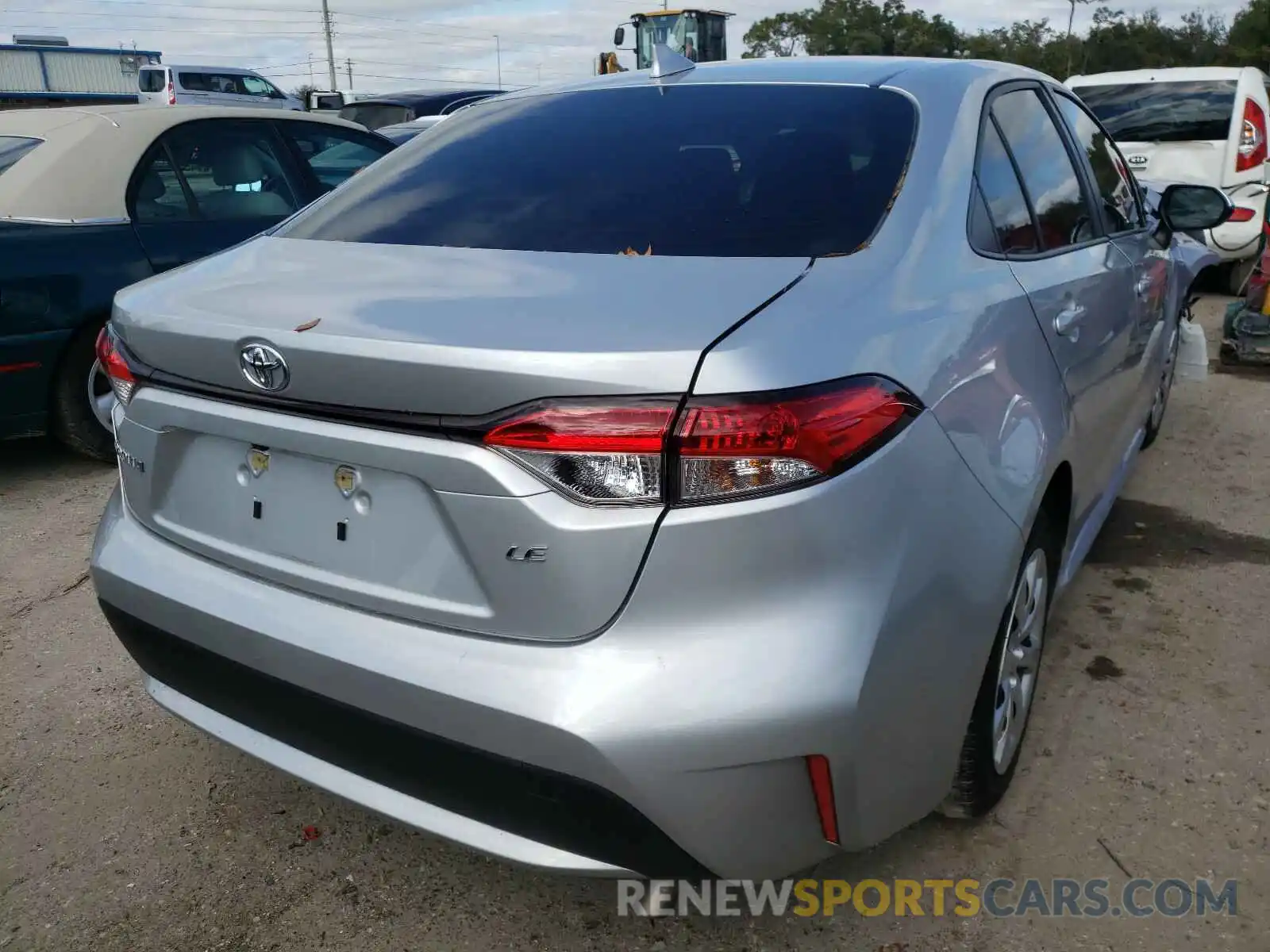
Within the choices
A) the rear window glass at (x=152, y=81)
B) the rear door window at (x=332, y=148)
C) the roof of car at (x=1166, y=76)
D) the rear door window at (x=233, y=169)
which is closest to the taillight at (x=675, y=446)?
the rear door window at (x=233, y=169)

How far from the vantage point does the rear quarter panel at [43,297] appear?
4258 mm

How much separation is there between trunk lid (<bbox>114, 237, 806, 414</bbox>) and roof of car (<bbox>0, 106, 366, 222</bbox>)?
297 cm

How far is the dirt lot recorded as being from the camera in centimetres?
206

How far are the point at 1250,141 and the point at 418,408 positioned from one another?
862cm

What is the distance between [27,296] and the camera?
4285 millimetres

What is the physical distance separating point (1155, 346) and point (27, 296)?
417 centimetres

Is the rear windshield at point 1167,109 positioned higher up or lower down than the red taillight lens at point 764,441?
higher up

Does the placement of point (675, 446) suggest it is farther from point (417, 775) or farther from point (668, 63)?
point (668, 63)

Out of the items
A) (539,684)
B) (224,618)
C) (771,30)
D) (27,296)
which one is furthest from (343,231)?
(771,30)

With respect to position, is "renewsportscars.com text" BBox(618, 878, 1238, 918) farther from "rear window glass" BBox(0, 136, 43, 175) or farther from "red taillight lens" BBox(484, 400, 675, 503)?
"rear window glass" BBox(0, 136, 43, 175)

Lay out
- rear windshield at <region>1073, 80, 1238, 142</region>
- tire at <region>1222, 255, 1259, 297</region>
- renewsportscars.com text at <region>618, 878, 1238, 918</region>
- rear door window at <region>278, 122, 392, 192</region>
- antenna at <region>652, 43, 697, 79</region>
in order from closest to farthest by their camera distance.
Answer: renewsportscars.com text at <region>618, 878, 1238, 918</region> < antenna at <region>652, 43, 697, 79</region> < rear door window at <region>278, 122, 392, 192</region> < rear windshield at <region>1073, 80, 1238, 142</region> < tire at <region>1222, 255, 1259, 297</region>

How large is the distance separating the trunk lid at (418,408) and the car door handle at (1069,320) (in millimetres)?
844

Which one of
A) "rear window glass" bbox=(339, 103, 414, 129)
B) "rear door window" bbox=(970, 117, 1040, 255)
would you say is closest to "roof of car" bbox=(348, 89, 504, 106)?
"rear window glass" bbox=(339, 103, 414, 129)

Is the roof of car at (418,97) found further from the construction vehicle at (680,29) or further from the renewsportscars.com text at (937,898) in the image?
the renewsportscars.com text at (937,898)
